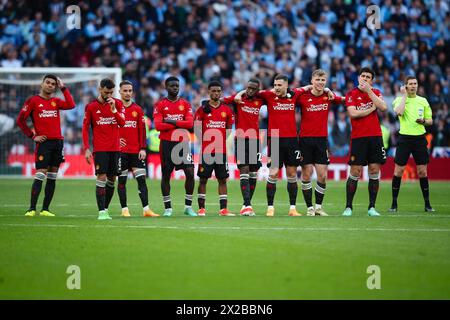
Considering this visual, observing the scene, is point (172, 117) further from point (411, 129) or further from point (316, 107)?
point (411, 129)

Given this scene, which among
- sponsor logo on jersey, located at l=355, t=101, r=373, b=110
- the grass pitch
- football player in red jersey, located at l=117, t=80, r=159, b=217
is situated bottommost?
the grass pitch

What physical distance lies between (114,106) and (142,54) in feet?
57.1

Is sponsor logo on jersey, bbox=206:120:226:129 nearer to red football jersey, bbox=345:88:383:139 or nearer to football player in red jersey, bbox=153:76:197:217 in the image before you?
football player in red jersey, bbox=153:76:197:217

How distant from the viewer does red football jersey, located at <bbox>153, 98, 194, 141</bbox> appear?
15617 mm

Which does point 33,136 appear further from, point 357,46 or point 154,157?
point 357,46

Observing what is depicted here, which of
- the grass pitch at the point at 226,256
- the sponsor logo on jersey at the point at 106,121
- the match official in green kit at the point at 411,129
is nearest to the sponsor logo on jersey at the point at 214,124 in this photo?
the grass pitch at the point at 226,256

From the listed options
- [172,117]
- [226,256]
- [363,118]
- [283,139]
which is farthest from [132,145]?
[226,256]

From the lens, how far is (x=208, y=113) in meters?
15.9

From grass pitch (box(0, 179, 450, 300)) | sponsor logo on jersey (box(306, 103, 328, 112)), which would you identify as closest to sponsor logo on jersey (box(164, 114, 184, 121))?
grass pitch (box(0, 179, 450, 300))

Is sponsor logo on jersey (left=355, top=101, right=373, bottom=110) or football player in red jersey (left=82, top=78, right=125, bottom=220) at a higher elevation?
sponsor logo on jersey (left=355, top=101, right=373, bottom=110)

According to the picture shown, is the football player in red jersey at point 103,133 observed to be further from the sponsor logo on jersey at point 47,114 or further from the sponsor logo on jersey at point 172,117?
the sponsor logo on jersey at point 47,114

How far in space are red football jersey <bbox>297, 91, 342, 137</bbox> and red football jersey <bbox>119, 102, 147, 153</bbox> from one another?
2752 mm

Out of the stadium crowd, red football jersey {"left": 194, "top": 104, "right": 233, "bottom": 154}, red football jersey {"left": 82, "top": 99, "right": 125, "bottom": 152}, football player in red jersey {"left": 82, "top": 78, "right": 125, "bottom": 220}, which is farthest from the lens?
the stadium crowd

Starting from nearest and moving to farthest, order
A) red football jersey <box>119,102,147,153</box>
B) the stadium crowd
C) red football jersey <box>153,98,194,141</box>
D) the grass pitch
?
the grass pitch, red football jersey <box>153,98,194,141</box>, red football jersey <box>119,102,147,153</box>, the stadium crowd
